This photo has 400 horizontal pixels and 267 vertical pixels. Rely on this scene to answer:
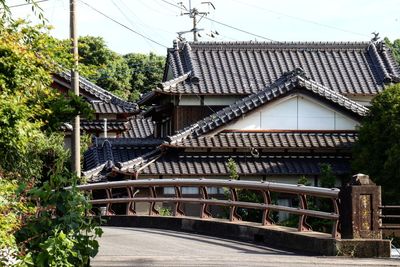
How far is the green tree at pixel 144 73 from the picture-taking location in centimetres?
8450

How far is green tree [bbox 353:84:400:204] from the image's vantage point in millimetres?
29234

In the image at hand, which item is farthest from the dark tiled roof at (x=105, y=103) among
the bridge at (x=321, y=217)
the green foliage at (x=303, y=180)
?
the bridge at (x=321, y=217)

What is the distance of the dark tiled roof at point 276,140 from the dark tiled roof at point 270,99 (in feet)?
1.51

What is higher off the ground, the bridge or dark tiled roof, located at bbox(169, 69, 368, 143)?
dark tiled roof, located at bbox(169, 69, 368, 143)

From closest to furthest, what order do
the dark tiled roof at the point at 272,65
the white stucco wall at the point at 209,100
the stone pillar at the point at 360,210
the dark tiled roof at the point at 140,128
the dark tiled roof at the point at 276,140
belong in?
1. the stone pillar at the point at 360,210
2. the dark tiled roof at the point at 276,140
3. the white stucco wall at the point at 209,100
4. the dark tiled roof at the point at 272,65
5. the dark tiled roof at the point at 140,128

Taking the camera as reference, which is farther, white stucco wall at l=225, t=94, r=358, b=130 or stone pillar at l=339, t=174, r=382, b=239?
white stucco wall at l=225, t=94, r=358, b=130

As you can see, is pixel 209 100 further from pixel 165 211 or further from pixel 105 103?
pixel 165 211

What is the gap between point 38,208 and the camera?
12.2 meters

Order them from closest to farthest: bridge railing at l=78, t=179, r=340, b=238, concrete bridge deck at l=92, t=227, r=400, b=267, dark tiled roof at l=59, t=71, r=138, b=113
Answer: concrete bridge deck at l=92, t=227, r=400, b=267 < bridge railing at l=78, t=179, r=340, b=238 < dark tiled roof at l=59, t=71, r=138, b=113

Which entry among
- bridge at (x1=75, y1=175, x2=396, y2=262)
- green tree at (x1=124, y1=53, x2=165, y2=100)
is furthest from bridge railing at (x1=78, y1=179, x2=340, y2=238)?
green tree at (x1=124, y1=53, x2=165, y2=100)

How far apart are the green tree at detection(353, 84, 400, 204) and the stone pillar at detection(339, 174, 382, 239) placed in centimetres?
1199

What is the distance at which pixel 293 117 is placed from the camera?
3569cm

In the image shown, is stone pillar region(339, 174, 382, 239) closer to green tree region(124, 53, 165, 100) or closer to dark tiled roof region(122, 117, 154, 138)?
dark tiled roof region(122, 117, 154, 138)

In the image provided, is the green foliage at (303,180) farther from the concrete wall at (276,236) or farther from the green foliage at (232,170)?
the concrete wall at (276,236)
